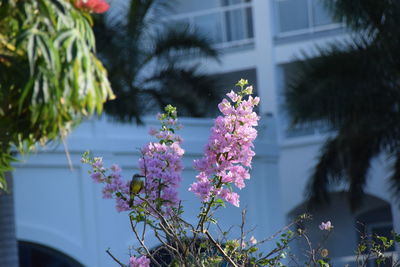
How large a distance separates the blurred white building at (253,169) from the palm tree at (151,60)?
2.76 feet

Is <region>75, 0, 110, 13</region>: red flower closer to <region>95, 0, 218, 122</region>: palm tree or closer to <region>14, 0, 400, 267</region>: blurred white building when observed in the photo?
<region>14, 0, 400, 267</region>: blurred white building

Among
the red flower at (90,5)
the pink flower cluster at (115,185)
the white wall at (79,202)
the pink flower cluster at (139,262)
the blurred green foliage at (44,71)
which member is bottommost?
the white wall at (79,202)

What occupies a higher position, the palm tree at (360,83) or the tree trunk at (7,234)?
the palm tree at (360,83)

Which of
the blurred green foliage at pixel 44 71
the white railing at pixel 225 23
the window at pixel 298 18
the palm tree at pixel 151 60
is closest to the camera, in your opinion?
the blurred green foliage at pixel 44 71

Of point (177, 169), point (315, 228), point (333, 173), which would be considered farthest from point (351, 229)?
point (177, 169)

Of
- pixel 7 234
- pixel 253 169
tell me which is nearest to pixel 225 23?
pixel 253 169

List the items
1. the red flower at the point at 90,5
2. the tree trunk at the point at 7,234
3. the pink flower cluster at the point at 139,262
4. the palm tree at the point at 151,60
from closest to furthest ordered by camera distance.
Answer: the pink flower cluster at the point at 139,262 < the red flower at the point at 90,5 < the tree trunk at the point at 7,234 < the palm tree at the point at 151,60

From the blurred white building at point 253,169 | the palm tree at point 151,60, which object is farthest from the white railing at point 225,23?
the palm tree at point 151,60

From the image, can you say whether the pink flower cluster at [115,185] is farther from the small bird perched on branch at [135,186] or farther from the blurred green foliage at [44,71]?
the blurred green foliage at [44,71]

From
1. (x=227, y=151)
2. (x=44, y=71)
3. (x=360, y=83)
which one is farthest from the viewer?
(x=360, y=83)

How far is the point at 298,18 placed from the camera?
2336cm

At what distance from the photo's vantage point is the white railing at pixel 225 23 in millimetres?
23719

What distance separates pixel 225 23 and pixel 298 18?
6.16ft

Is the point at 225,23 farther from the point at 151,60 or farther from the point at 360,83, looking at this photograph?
the point at 360,83
